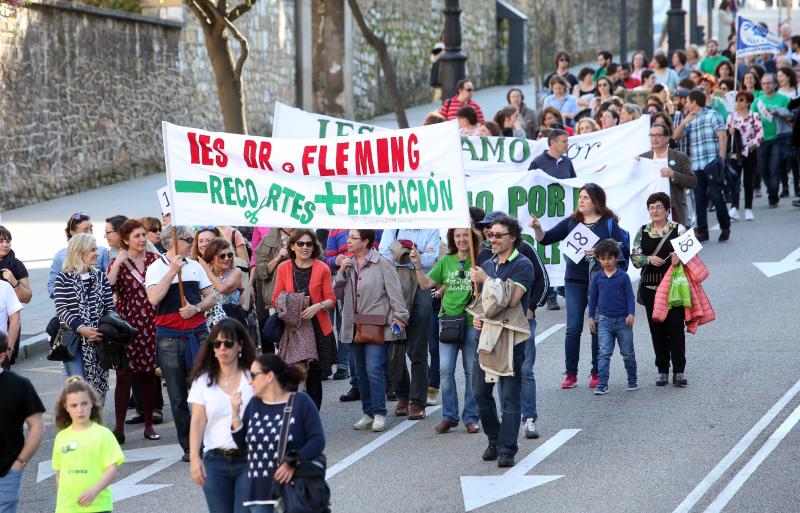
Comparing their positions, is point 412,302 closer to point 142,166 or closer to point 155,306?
point 155,306

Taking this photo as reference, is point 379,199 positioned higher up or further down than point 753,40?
further down

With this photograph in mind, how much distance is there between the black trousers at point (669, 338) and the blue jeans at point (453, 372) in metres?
1.90

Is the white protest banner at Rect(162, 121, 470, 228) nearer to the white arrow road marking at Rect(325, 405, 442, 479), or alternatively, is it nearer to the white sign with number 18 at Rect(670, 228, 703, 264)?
the white arrow road marking at Rect(325, 405, 442, 479)

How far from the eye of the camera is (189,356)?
10.9 meters

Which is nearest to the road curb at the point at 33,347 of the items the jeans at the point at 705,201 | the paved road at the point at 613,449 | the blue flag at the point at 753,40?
the paved road at the point at 613,449

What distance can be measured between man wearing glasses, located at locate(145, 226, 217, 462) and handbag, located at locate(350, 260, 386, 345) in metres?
1.15

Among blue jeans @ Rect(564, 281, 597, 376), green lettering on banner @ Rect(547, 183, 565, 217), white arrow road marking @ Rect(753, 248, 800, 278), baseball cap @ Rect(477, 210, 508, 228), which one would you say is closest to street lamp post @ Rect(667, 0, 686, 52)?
white arrow road marking @ Rect(753, 248, 800, 278)

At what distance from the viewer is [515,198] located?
1502 cm

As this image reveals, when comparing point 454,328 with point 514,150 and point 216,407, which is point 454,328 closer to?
point 216,407

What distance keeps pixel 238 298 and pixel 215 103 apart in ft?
54.6

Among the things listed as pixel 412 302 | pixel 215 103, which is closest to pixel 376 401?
pixel 412 302

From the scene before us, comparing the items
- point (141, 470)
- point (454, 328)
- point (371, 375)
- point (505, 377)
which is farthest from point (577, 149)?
Answer: point (141, 470)

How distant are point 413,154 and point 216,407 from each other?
10.9 feet

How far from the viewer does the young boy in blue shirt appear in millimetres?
11992
